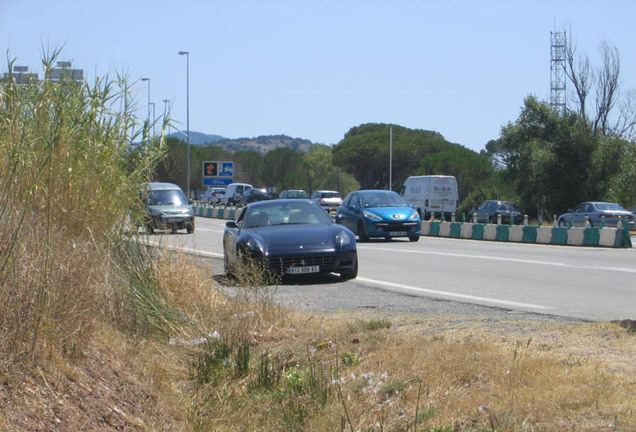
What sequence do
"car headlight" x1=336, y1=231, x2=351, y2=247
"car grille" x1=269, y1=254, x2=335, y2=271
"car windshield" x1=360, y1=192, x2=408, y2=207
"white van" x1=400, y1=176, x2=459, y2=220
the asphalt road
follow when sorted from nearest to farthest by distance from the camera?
the asphalt road → "car grille" x1=269, y1=254, x2=335, y2=271 → "car headlight" x1=336, y1=231, x2=351, y2=247 → "car windshield" x1=360, y1=192, x2=408, y2=207 → "white van" x1=400, y1=176, x2=459, y2=220

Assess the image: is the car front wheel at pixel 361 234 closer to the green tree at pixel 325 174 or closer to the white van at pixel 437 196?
the white van at pixel 437 196

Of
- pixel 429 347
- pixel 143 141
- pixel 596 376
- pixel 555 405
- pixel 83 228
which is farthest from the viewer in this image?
pixel 143 141

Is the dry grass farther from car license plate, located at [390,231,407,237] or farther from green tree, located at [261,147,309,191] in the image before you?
green tree, located at [261,147,309,191]

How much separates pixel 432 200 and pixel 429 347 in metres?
44.8

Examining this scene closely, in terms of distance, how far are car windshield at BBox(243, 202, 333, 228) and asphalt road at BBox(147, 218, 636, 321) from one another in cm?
102

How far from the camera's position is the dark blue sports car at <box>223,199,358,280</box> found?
14273mm

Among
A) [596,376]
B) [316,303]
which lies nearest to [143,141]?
[316,303]

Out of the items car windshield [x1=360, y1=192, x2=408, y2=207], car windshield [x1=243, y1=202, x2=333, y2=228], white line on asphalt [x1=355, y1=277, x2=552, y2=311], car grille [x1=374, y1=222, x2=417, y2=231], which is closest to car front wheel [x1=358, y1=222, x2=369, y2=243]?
car grille [x1=374, y1=222, x2=417, y2=231]

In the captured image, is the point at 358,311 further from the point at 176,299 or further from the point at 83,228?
the point at 83,228

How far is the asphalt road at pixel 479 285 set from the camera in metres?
11.2

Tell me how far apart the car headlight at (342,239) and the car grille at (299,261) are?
0.29 meters

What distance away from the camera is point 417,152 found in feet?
312

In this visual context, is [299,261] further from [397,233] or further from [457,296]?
[397,233]

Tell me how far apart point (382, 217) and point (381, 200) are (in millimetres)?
1253
